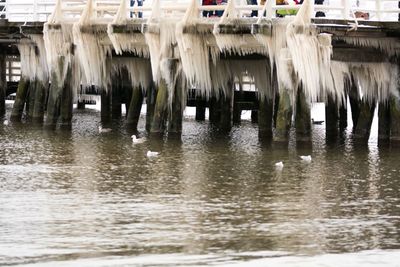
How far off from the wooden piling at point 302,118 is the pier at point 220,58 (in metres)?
0.03

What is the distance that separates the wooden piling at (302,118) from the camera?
35.2m

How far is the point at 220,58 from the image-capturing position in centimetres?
3853

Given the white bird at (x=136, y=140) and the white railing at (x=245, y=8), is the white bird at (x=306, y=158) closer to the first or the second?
the white railing at (x=245, y=8)

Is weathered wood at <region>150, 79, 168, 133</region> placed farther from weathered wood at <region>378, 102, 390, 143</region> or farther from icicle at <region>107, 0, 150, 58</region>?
weathered wood at <region>378, 102, 390, 143</region>

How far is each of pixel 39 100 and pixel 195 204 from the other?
19.7 meters

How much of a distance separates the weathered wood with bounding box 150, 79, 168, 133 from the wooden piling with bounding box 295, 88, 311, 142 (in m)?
4.27

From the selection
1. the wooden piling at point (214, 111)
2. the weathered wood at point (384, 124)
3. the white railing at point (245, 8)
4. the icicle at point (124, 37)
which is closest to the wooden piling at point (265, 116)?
the white railing at point (245, 8)

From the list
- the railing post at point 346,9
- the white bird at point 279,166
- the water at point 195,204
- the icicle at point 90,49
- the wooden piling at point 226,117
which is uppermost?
the railing post at point 346,9

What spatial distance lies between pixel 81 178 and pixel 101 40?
11288 millimetres

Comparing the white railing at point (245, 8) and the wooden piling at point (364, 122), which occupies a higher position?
the white railing at point (245, 8)

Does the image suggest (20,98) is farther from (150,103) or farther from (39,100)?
(150,103)

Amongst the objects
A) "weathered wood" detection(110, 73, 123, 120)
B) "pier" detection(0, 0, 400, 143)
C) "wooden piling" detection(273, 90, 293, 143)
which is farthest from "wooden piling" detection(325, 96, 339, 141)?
"weathered wood" detection(110, 73, 123, 120)

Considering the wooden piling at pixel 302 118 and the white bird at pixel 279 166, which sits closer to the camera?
the white bird at pixel 279 166

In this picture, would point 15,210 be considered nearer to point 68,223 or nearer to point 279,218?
point 68,223
